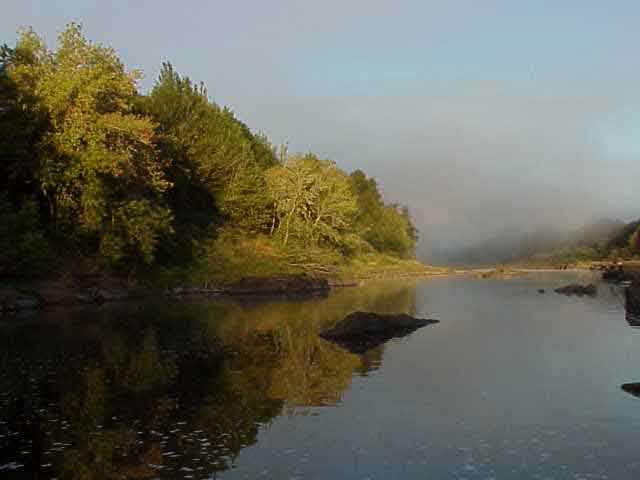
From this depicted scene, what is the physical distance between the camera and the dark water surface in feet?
41.5

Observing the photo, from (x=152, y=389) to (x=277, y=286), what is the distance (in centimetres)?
4840

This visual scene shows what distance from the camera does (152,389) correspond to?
64.1ft

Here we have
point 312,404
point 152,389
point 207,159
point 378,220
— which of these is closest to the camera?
point 312,404

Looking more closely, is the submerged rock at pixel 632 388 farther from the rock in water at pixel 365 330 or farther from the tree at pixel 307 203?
the tree at pixel 307 203

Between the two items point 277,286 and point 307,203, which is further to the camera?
point 307,203

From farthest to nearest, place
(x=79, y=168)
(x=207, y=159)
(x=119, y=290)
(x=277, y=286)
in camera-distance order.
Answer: (x=207, y=159)
(x=277, y=286)
(x=119, y=290)
(x=79, y=168)

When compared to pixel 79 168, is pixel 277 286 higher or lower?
lower

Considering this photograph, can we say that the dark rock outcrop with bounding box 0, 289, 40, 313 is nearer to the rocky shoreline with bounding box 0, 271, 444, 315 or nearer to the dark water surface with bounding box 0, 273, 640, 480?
the rocky shoreline with bounding box 0, 271, 444, 315

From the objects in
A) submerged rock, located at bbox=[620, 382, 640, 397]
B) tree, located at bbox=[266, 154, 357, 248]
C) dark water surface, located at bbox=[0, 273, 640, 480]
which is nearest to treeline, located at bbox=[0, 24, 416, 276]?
tree, located at bbox=[266, 154, 357, 248]

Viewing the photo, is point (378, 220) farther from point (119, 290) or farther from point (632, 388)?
point (632, 388)

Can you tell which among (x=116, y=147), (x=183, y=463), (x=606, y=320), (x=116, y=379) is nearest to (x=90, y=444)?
(x=183, y=463)

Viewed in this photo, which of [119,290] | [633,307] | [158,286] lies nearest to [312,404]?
[633,307]

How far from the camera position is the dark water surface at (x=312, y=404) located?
41.5ft

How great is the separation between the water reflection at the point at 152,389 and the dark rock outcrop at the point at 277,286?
2773cm
